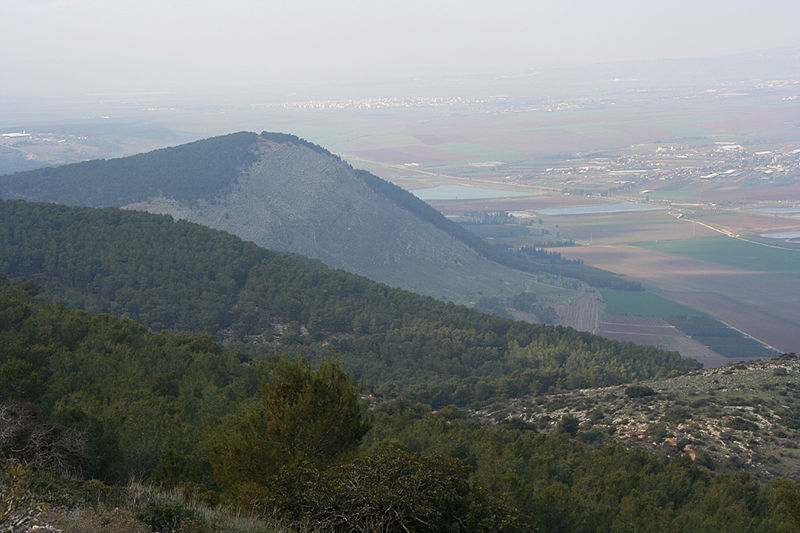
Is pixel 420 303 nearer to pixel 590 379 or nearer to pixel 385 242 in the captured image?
pixel 590 379

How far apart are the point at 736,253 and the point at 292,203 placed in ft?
298

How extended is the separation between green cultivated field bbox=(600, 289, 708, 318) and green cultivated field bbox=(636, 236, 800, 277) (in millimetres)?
29129

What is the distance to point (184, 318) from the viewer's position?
63188 mm

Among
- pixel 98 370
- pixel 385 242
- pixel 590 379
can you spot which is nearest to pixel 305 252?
pixel 385 242

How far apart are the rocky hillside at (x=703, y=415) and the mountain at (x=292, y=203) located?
67275 millimetres

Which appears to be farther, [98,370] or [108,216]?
[108,216]

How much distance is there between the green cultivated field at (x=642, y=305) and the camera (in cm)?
10550

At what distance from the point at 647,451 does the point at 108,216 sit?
207 ft

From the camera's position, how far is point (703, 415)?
34656 millimetres

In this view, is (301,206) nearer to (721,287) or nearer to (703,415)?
(721,287)

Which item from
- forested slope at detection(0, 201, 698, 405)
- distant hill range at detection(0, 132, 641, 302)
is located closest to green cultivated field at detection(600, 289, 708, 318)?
distant hill range at detection(0, 132, 641, 302)

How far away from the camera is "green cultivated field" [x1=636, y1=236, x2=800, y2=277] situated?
131125mm

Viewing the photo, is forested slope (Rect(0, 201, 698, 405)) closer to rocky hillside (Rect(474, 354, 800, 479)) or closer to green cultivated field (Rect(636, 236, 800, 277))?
rocky hillside (Rect(474, 354, 800, 479))

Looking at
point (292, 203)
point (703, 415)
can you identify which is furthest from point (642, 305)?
point (703, 415)
